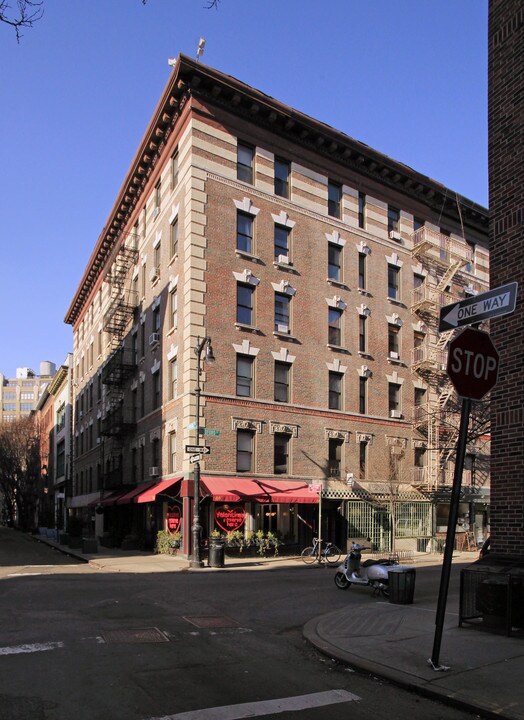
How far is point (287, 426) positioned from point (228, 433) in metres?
3.32

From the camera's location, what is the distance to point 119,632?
387 inches

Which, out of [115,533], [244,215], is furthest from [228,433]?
[115,533]

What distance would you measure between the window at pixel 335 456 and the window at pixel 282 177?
12.1m

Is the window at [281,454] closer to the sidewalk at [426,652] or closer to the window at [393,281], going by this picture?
the window at [393,281]

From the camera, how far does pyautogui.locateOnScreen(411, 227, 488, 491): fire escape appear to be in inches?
1341

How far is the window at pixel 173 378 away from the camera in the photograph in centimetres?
2819

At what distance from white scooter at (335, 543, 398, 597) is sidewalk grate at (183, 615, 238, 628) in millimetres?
4296

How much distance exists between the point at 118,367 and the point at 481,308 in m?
30.2

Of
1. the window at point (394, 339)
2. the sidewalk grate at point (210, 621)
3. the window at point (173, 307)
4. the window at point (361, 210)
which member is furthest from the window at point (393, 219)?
the sidewalk grate at point (210, 621)

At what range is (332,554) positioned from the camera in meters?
24.4

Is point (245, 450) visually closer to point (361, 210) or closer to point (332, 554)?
point (332, 554)

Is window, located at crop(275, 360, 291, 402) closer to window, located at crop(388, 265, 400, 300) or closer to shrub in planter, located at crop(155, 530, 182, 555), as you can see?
shrub in planter, located at crop(155, 530, 182, 555)

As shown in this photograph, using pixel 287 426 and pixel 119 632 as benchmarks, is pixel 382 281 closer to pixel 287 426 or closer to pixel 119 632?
pixel 287 426

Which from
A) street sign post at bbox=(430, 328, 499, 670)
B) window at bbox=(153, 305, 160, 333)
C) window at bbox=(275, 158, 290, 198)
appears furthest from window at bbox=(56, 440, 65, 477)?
street sign post at bbox=(430, 328, 499, 670)
